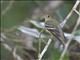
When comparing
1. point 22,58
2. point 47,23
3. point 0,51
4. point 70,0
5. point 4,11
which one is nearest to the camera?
point 47,23

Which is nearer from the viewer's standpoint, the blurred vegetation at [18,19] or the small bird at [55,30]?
the small bird at [55,30]

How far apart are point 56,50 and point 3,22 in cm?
114

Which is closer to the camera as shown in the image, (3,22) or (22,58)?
(22,58)

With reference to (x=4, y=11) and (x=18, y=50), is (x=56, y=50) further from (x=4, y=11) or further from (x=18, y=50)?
(x=4, y=11)

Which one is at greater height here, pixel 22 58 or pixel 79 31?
pixel 79 31

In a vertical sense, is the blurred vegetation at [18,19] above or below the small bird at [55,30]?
below

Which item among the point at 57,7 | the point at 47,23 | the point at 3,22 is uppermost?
the point at 47,23

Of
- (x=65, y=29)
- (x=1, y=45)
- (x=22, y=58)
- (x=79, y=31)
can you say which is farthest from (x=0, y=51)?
(x=79, y=31)

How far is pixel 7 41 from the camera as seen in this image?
7.25ft

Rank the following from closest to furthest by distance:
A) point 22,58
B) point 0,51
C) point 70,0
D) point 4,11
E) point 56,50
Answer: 1. point 56,50
2. point 22,58
3. point 0,51
4. point 70,0
5. point 4,11

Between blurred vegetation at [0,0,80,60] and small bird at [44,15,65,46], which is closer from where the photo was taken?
small bird at [44,15,65,46]

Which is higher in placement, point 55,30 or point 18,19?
point 55,30

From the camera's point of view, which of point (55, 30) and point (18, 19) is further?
point (18, 19)

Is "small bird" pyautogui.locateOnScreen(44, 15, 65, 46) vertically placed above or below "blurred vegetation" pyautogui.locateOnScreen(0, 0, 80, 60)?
above
